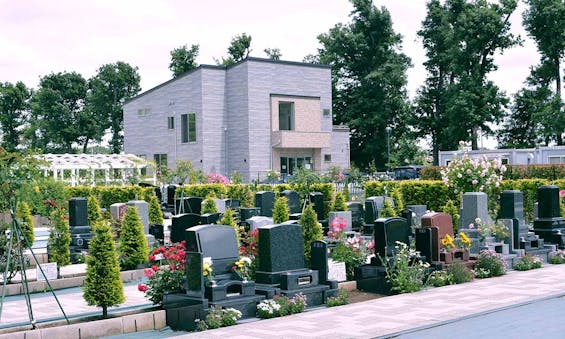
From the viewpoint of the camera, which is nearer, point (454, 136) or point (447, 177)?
point (447, 177)

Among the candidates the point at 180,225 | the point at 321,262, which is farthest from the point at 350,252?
the point at 180,225

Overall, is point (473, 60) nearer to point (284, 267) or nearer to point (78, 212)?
point (78, 212)

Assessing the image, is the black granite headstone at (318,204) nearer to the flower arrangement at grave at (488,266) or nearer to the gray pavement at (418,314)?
the flower arrangement at grave at (488,266)

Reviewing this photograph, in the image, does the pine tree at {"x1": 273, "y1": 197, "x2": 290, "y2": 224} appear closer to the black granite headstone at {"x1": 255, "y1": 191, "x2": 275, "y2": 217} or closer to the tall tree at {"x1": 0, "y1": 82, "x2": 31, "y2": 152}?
the black granite headstone at {"x1": 255, "y1": 191, "x2": 275, "y2": 217}

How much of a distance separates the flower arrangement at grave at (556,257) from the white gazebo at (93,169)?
24.7 meters

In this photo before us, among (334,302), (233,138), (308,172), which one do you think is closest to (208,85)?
(233,138)

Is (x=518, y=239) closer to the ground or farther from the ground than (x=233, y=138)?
closer to the ground

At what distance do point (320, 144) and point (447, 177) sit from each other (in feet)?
102

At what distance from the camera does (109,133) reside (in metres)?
78.9

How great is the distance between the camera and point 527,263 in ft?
56.9

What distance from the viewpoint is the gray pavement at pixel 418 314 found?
10391mm

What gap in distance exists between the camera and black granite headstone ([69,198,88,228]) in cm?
2117

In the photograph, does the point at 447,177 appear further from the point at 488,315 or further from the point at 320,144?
the point at 320,144

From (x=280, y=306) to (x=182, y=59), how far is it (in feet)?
215
